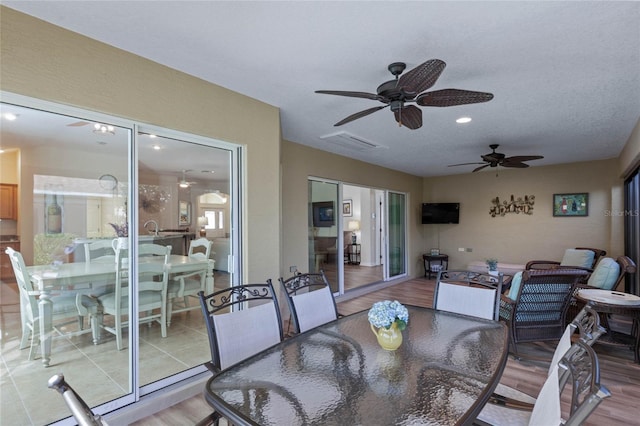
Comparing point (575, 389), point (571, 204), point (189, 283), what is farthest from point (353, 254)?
point (575, 389)

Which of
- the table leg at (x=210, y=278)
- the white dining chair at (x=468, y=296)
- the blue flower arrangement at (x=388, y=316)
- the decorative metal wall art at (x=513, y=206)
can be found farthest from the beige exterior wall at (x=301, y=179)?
the decorative metal wall art at (x=513, y=206)

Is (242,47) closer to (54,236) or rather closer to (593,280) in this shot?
(54,236)

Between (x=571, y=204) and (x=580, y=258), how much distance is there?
1.50 metres

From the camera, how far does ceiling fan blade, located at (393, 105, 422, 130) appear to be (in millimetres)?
2439

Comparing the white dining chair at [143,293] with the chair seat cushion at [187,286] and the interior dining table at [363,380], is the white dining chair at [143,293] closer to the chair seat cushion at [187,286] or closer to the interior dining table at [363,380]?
the chair seat cushion at [187,286]

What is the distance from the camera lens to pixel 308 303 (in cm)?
226

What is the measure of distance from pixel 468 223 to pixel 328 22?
23.4 feet

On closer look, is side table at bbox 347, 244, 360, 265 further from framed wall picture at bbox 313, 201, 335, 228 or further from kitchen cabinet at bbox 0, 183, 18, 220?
kitchen cabinet at bbox 0, 183, 18, 220

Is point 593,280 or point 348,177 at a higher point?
point 348,177

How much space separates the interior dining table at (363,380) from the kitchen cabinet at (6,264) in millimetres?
2200

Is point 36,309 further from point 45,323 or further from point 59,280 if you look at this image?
point 59,280

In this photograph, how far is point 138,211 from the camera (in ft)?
7.85

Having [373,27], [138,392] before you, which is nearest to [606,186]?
[373,27]

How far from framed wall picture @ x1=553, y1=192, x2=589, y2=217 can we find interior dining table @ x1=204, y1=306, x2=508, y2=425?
6103 mm
